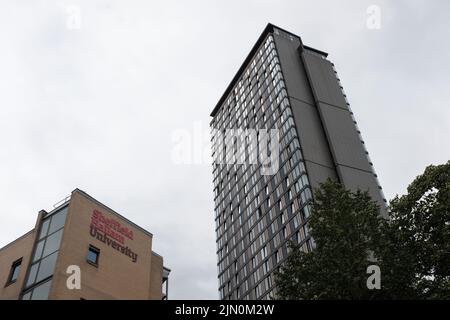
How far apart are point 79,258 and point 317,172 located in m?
60.9

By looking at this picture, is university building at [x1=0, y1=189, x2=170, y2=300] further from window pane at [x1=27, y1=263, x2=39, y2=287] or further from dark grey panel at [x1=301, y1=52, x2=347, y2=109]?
dark grey panel at [x1=301, y1=52, x2=347, y2=109]

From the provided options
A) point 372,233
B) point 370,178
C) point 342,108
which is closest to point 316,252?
point 372,233

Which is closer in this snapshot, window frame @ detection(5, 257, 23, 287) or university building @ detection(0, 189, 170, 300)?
university building @ detection(0, 189, 170, 300)

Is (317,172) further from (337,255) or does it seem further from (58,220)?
(337,255)

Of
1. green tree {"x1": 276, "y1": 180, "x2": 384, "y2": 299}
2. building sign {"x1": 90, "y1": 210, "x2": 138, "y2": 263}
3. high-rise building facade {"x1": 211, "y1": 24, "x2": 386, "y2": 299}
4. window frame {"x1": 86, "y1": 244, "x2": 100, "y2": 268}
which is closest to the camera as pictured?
green tree {"x1": 276, "y1": 180, "x2": 384, "y2": 299}

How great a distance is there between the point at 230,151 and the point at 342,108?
29.5 metres

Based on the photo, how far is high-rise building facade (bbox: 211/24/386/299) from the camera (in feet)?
275

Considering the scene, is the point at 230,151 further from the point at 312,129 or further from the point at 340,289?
the point at 340,289

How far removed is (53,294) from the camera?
2655 cm

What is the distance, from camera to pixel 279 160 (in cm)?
9244

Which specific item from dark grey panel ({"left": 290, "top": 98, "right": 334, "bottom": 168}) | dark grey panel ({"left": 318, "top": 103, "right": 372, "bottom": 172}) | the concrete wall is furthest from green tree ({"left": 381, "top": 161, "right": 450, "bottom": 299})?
dark grey panel ({"left": 318, "top": 103, "right": 372, "bottom": 172})

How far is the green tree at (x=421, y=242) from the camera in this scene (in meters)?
23.4

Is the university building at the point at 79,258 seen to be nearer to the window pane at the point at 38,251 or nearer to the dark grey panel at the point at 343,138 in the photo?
the window pane at the point at 38,251

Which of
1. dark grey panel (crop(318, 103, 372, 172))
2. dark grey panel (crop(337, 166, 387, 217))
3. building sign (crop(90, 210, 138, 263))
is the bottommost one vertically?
building sign (crop(90, 210, 138, 263))
